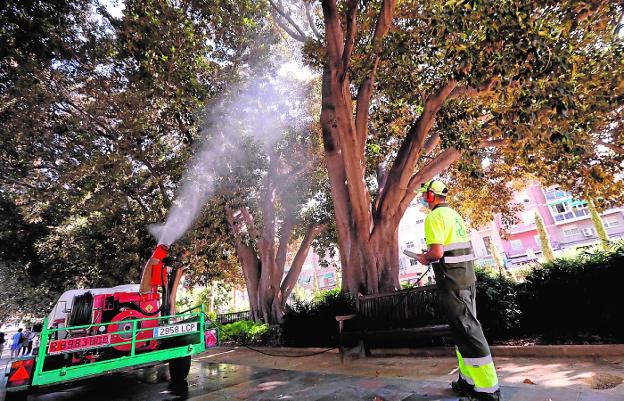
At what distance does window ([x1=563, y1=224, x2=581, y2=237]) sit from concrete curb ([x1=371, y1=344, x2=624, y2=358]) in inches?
1461

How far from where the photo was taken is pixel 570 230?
3434 cm

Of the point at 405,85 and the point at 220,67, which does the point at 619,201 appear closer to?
the point at 405,85

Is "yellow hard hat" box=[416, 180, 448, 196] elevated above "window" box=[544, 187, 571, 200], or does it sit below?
below

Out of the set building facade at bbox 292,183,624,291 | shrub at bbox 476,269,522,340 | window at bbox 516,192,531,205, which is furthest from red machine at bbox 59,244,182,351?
window at bbox 516,192,531,205

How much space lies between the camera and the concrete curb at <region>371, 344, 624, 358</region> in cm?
471

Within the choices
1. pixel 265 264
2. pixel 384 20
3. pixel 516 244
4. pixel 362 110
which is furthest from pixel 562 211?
pixel 384 20

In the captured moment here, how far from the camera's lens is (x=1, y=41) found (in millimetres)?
8758

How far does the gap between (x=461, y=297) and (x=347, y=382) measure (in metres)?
2.64

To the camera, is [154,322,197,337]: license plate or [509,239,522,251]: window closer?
[154,322,197,337]: license plate

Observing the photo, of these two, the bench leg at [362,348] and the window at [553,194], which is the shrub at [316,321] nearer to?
the bench leg at [362,348]

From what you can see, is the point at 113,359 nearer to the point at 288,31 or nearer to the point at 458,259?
the point at 458,259

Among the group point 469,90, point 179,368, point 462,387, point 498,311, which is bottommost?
point 462,387

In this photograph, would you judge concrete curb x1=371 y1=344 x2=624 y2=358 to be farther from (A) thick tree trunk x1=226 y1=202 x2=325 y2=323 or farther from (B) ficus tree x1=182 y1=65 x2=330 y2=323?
(A) thick tree trunk x1=226 y1=202 x2=325 y2=323

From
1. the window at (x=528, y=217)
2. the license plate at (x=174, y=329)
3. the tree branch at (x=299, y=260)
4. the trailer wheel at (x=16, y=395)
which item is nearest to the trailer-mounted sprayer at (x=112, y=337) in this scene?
the license plate at (x=174, y=329)
